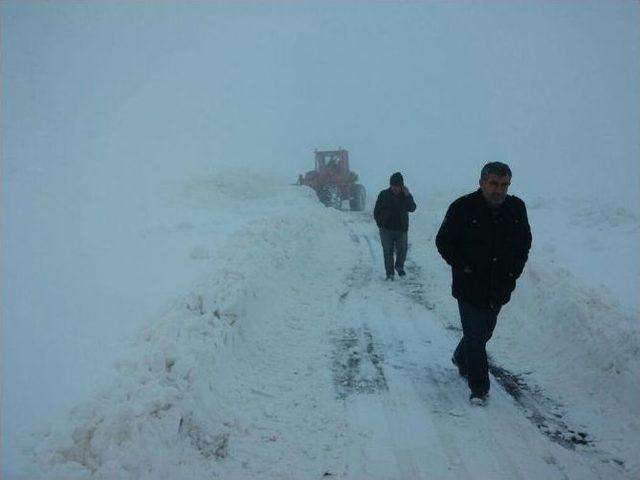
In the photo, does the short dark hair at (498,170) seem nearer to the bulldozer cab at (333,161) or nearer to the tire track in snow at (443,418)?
the tire track in snow at (443,418)

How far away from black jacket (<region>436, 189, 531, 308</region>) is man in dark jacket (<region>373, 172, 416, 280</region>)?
4.73m

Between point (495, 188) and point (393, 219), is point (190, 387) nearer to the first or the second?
point (495, 188)

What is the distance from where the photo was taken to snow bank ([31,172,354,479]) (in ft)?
9.89

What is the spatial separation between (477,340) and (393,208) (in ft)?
16.4

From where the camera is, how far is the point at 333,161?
1012 inches

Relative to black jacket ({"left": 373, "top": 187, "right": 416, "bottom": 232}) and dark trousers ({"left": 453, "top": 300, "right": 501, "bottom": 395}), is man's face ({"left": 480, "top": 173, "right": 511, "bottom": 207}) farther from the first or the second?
black jacket ({"left": 373, "top": 187, "right": 416, "bottom": 232})

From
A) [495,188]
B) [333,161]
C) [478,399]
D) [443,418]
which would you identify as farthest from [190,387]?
[333,161]

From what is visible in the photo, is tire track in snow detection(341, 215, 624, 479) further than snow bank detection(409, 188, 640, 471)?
No

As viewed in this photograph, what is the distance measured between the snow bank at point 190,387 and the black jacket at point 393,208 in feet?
6.31

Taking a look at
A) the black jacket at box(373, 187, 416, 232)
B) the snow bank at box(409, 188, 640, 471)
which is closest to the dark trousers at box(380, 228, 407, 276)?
the black jacket at box(373, 187, 416, 232)

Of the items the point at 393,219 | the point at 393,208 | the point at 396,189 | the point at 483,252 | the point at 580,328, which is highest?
the point at 396,189

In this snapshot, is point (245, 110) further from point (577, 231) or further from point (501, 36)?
point (501, 36)

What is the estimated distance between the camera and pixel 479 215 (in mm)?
4453

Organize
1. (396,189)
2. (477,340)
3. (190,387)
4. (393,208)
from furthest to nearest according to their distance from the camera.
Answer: (393,208) < (396,189) < (477,340) < (190,387)
